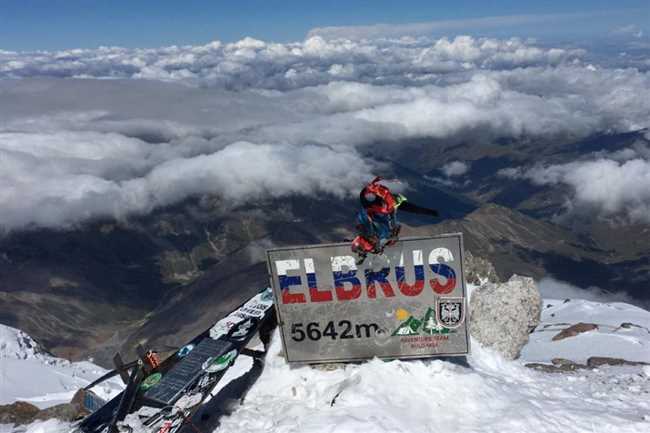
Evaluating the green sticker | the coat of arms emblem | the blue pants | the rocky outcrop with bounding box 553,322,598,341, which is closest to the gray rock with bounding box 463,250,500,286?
the rocky outcrop with bounding box 553,322,598,341

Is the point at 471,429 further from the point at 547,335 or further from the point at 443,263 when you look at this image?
the point at 547,335

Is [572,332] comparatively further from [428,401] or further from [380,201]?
[380,201]

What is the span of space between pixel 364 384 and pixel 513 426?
13.0ft

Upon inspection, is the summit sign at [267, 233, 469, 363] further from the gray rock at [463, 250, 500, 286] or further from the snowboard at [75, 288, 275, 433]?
the gray rock at [463, 250, 500, 286]

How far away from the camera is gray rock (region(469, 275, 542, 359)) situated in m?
21.6

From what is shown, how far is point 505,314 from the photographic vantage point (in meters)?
23.4

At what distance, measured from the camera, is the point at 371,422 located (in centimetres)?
1072

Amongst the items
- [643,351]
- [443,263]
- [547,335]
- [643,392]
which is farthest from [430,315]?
A: [547,335]

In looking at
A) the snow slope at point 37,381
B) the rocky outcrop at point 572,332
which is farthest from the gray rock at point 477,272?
the snow slope at point 37,381

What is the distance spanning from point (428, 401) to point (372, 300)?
3.33m

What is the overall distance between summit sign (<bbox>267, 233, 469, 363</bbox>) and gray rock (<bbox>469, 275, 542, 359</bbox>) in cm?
819

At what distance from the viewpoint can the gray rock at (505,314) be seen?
70.9 feet

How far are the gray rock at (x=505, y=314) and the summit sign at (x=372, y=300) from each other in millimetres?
8190

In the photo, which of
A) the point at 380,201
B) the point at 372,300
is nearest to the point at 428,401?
the point at 372,300
